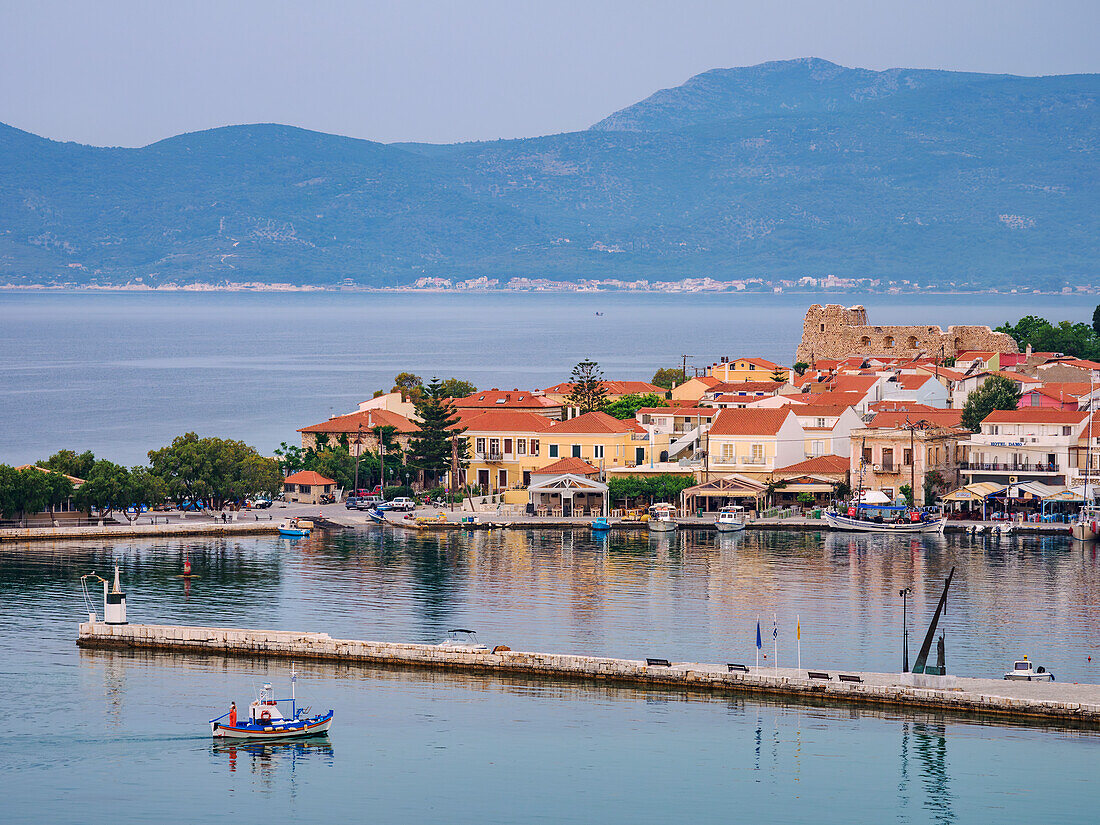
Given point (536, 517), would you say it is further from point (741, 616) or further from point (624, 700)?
point (624, 700)

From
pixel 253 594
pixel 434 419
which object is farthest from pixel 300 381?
pixel 253 594

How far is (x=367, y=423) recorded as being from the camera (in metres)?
88.2

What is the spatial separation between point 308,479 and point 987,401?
1237 inches

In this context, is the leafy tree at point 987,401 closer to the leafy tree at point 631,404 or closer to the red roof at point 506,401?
the leafy tree at point 631,404

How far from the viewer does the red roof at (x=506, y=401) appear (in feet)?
297

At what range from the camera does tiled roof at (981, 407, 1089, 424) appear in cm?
7531

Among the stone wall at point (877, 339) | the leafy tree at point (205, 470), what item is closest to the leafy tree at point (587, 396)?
the leafy tree at point (205, 470)

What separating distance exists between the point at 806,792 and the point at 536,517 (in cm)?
4135

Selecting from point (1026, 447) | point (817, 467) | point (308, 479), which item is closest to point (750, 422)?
point (817, 467)

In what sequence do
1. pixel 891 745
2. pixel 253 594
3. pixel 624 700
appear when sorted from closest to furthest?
pixel 891 745 → pixel 624 700 → pixel 253 594

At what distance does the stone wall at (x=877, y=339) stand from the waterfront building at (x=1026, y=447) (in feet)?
121

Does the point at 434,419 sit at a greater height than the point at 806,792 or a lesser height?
greater

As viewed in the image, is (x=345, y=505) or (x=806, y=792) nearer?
(x=806, y=792)

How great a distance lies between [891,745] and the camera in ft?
121
